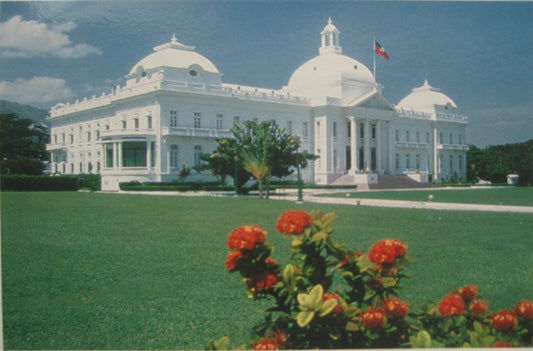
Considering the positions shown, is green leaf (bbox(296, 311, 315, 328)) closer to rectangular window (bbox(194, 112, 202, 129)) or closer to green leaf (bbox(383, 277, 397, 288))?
green leaf (bbox(383, 277, 397, 288))

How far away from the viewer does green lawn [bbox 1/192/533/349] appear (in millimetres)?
4234

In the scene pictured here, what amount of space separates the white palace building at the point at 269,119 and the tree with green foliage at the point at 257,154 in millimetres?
2420

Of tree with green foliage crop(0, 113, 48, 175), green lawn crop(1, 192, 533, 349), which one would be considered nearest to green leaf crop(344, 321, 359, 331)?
green lawn crop(1, 192, 533, 349)

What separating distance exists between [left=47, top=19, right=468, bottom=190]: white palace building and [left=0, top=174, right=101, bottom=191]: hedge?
310mm

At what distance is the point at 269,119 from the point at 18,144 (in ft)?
84.2

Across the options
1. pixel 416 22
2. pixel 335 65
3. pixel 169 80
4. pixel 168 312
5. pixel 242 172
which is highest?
pixel 335 65

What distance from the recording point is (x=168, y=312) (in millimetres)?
4578

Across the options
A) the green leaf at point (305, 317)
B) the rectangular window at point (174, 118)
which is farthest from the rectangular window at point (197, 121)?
the green leaf at point (305, 317)

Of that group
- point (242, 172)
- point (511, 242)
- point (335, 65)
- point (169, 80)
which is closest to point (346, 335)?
point (511, 242)

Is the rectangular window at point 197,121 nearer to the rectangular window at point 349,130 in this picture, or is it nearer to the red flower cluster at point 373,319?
the rectangular window at point 349,130

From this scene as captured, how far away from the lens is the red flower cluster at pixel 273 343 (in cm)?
308

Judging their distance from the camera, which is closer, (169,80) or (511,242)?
(511,242)

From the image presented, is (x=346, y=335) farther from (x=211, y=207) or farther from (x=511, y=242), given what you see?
(x=211, y=207)

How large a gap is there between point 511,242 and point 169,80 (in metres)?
19.4
